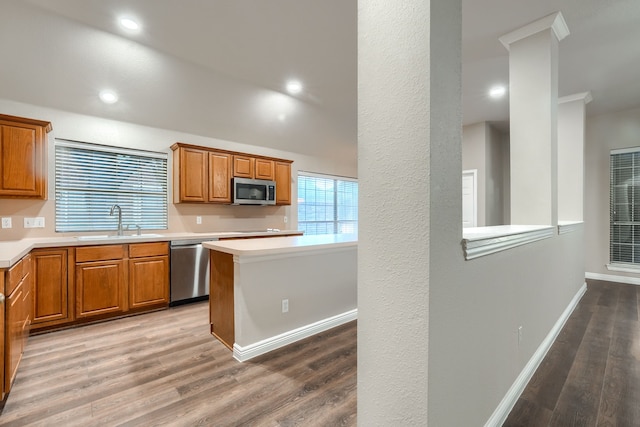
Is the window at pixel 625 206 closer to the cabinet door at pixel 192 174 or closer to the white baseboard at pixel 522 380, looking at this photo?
the white baseboard at pixel 522 380

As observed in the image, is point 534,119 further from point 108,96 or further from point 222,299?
point 108,96

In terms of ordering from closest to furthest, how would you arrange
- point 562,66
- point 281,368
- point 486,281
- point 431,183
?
point 431,183, point 486,281, point 281,368, point 562,66

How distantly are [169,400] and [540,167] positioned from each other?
347 centimetres

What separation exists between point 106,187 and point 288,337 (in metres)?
3.13

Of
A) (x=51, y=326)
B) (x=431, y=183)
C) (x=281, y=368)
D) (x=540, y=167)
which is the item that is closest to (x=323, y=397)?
(x=281, y=368)

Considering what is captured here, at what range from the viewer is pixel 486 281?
4.52ft

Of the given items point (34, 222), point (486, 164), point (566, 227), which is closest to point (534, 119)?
point (566, 227)

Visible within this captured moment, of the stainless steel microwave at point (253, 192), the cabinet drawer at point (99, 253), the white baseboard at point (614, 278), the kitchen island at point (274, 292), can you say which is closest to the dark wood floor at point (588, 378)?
the kitchen island at point (274, 292)

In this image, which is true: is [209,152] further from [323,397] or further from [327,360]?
[323,397]

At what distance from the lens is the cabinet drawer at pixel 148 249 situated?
3.35 m

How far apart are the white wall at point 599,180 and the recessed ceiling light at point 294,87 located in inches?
198

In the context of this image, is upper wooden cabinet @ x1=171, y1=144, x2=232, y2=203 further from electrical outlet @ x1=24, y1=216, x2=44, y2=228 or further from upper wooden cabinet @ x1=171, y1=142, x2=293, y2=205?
A: electrical outlet @ x1=24, y1=216, x2=44, y2=228

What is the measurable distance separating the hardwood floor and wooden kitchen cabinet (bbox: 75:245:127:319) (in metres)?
0.32

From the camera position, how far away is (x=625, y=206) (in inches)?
186
